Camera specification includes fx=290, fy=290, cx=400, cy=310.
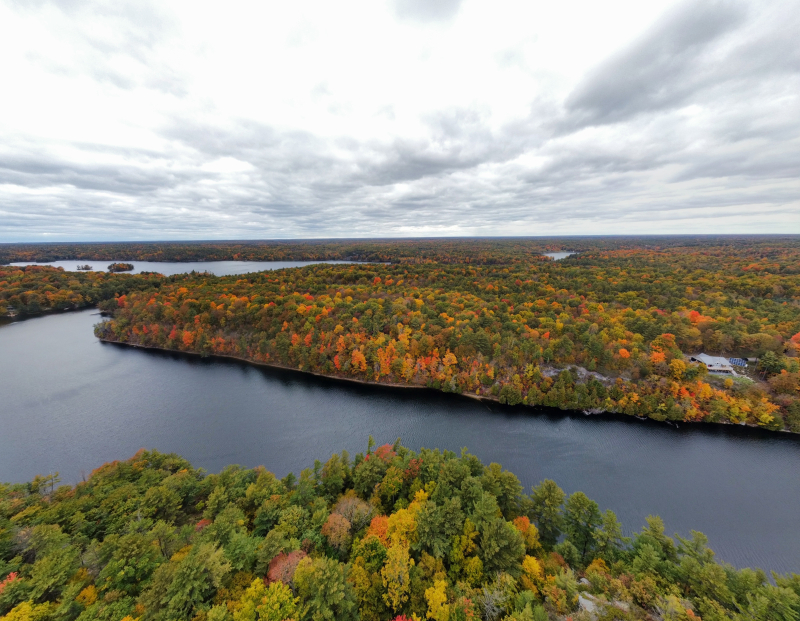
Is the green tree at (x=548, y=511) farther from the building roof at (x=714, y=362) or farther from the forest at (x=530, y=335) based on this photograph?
the building roof at (x=714, y=362)

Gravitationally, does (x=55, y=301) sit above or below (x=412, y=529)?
above

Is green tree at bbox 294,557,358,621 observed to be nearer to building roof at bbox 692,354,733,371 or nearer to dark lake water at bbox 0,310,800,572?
dark lake water at bbox 0,310,800,572

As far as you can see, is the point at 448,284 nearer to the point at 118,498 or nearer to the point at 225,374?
the point at 225,374

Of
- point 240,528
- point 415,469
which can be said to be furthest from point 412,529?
point 240,528

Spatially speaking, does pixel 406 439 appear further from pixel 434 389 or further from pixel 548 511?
pixel 548 511

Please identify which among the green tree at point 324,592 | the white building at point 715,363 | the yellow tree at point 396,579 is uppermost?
the green tree at point 324,592

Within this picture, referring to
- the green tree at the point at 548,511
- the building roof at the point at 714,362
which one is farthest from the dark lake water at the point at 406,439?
the building roof at the point at 714,362
